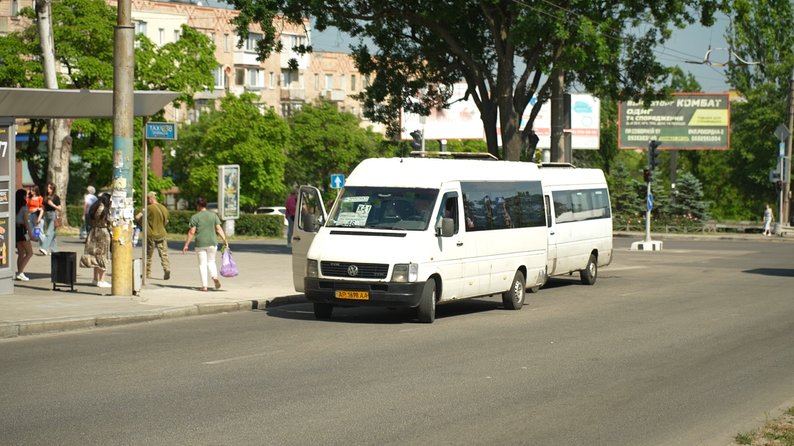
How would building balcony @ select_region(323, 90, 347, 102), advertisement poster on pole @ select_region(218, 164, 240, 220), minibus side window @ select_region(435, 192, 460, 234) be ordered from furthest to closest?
building balcony @ select_region(323, 90, 347, 102) < advertisement poster on pole @ select_region(218, 164, 240, 220) < minibus side window @ select_region(435, 192, 460, 234)

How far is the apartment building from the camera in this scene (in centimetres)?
9506

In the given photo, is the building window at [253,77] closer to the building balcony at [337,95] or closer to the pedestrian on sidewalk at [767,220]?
the building balcony at [337,95]

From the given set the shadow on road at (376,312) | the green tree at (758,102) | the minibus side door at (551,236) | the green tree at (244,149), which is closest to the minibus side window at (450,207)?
the shadow on road at (376,312)

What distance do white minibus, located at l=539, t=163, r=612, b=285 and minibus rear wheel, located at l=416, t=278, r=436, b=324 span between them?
7.91 meters

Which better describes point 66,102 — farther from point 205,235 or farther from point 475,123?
point 475,123

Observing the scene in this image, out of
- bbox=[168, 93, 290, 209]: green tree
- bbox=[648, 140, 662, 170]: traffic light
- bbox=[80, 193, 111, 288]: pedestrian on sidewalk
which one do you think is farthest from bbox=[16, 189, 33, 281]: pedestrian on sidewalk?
bbox=[168, 93, 290, 209]: green tree

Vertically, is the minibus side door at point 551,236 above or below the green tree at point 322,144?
below

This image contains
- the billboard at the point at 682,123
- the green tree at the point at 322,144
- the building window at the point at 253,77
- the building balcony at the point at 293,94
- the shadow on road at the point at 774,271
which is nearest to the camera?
the shadow on road at the point at 774,271

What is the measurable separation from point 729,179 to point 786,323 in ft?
248

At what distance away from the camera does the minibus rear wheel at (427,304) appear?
1844cm

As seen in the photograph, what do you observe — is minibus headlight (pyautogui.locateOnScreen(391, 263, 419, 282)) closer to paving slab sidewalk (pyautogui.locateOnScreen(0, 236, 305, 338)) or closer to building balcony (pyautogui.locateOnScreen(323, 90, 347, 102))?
paving slab sidewalk (pyautogui.locateOnScreen(0, 236, 305, 338))

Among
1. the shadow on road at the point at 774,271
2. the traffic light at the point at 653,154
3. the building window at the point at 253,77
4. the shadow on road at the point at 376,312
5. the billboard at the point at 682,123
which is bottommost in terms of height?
the shadow on road at the point at 774,271

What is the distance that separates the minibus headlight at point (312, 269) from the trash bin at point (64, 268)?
193 inches

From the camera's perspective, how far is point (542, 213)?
23.1 metres
